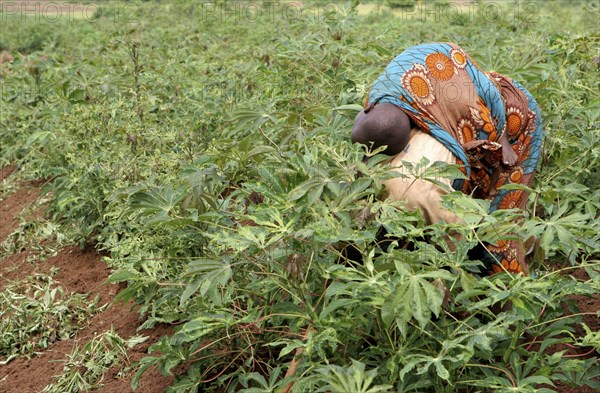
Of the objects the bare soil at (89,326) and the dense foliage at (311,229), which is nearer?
the dense foliage at (311,229)

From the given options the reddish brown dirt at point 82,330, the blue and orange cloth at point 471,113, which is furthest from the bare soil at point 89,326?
the blue and orange cloth at point 471,113

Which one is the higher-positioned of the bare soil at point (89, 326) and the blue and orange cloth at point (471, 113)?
the blue and orange cloth at point (471, 113)

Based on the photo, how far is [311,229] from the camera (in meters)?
2.28

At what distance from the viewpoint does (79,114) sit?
4.44 m

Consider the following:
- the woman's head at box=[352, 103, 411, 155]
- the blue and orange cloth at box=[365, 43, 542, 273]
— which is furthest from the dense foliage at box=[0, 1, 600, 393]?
the blue and orange cloth at box=[365, 43, 542, 273]

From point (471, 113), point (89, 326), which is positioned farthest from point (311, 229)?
point (89, 326)

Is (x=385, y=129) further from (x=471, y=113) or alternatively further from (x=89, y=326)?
(x=89, y=326)

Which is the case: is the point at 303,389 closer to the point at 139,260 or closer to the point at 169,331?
the point at 139,260

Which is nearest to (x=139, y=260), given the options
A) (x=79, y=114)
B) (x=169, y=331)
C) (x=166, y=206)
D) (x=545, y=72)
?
(x=166, y=206)

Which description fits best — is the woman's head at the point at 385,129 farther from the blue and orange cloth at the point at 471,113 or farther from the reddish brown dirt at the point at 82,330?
the reddish brown dirt at the point at 82,330

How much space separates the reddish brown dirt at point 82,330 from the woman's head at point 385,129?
1.14m

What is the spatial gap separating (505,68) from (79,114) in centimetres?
220

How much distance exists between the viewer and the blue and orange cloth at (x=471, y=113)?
2.81 m

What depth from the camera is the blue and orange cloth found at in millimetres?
2812
